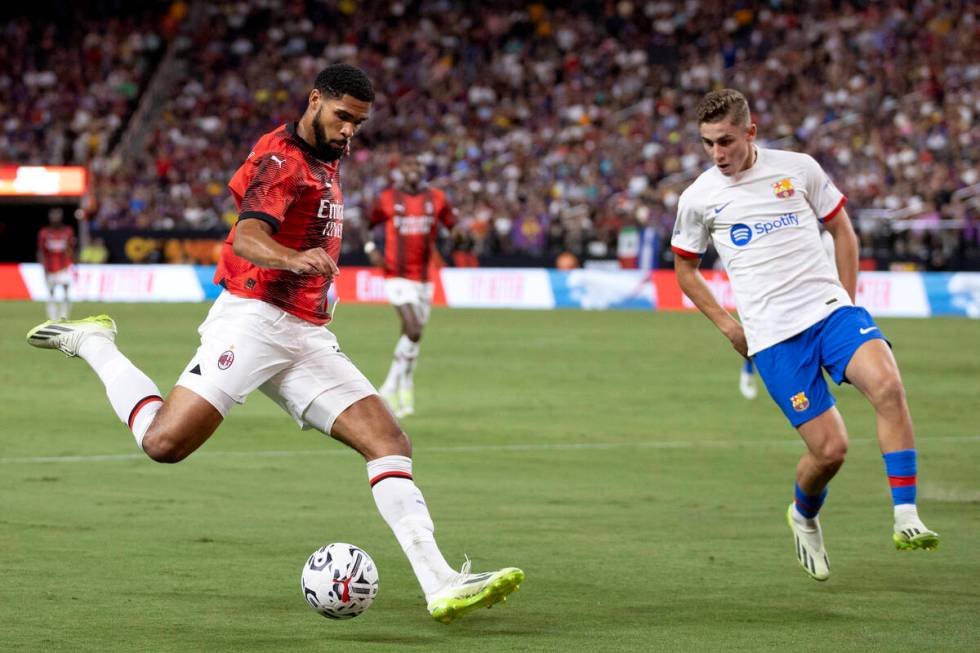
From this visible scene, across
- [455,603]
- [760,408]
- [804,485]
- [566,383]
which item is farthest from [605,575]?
[566,383]

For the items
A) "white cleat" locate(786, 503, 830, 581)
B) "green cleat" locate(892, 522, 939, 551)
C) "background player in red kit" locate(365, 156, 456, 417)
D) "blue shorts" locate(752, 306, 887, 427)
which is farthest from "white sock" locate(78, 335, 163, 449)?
"background player in red kit" locate(365, 156, 456, 417)

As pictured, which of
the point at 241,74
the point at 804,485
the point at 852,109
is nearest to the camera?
the point at 804,485

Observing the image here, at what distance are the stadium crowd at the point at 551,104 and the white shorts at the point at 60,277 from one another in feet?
29.7

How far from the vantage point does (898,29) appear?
39.7 meters

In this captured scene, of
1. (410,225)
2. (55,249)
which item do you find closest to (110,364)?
(410,225)

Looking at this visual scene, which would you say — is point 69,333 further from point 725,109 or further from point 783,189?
point 783,189

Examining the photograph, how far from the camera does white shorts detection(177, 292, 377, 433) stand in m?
7.21

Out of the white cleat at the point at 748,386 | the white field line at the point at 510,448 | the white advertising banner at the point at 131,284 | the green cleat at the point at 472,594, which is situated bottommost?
the white advertising banner at the point at 131,284

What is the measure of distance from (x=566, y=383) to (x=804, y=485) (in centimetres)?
1156

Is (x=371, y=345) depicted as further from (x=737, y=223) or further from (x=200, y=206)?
(x=200, y=206)

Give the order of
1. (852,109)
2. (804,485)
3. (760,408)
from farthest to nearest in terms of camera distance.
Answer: (852,109), (760,408), (804,485)

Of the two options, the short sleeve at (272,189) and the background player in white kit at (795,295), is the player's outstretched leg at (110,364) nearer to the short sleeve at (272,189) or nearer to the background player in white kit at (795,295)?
the short sleeve at (272,189)

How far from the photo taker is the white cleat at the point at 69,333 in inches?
329

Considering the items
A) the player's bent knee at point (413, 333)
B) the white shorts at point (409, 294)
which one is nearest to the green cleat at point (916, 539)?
the player's bent knee at point (413, 333)
